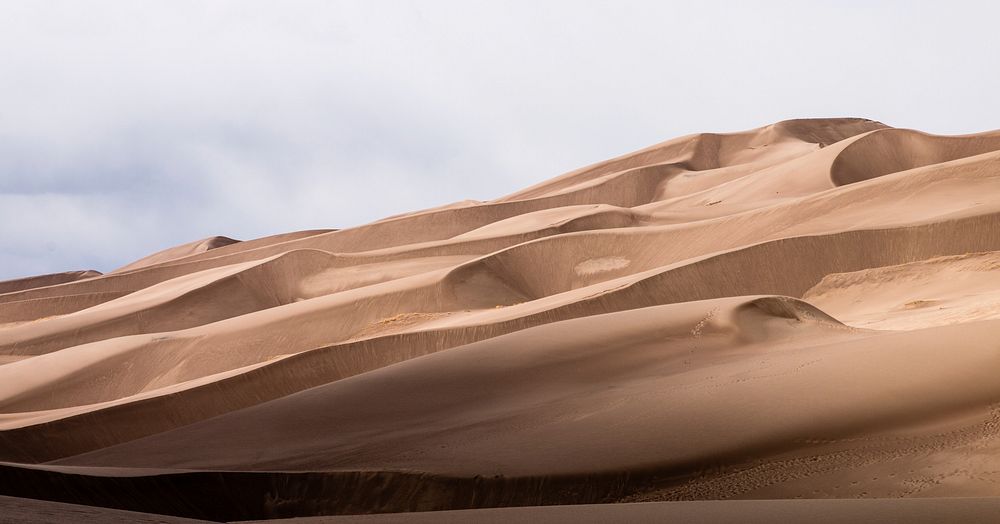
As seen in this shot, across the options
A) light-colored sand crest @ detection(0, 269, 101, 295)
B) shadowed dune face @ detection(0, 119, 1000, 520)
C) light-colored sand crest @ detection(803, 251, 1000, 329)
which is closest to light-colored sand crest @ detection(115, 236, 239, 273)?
light-colored sand crest @ detection(0, 269, 101, 295)

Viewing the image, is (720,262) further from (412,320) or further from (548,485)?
(548,485)

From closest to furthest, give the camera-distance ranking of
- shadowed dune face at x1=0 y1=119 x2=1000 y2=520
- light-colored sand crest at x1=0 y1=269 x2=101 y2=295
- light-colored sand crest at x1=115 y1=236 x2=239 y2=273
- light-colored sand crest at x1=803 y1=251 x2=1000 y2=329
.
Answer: shadowed dune face at x1=0 y1=119 x2=1000 y2=520 < light-colored sand crest at x1=803 y1=251 x2=1000 y2=329 < light-colored sand crest at x1=0 y1=269 x2=101 y2=295 < light-colored sand crest at x1=115 y1=236 x2=239 y2=273

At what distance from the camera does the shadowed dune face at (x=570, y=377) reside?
12.5 ft

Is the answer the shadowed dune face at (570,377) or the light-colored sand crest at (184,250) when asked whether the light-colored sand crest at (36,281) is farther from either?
the shadowed dune face at (570,377)

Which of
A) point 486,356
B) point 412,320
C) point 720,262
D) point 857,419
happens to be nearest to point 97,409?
point 486,356

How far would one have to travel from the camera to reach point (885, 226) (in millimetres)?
10477

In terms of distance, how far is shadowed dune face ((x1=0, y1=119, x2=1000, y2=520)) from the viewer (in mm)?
3814

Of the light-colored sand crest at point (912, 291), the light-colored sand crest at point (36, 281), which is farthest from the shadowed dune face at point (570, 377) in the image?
the light-colored sand crest at point (36, 281)

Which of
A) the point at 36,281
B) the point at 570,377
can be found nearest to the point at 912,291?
the point at 570,377

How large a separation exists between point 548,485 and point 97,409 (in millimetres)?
4535

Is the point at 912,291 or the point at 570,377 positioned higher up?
the point at 570,377

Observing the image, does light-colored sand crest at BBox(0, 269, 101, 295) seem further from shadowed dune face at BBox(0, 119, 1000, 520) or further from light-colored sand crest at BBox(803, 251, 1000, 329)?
light-colored sand crest at BBox(803, 251, 1000, 329)

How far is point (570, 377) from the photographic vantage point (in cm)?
540

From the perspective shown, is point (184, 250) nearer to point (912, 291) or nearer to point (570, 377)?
point (912, 291)
